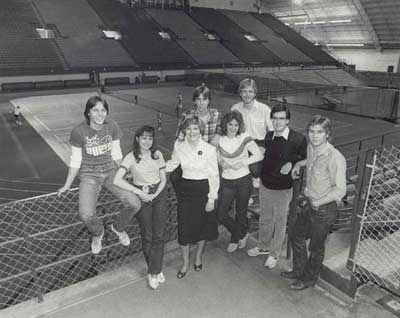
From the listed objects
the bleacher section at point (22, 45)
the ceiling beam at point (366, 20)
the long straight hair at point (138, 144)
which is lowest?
the long straight hair at point (138, 144)

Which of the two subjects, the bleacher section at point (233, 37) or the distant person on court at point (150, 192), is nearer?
the distant person on court at point (150, 192)

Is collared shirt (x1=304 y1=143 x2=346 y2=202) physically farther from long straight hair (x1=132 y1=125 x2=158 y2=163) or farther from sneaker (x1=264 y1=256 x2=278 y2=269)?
long straight hair (x1=132 y1=125 x2=158 y2=163)

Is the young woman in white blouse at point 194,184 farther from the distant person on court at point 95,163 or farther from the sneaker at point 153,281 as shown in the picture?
the distant person on court at point 95,163

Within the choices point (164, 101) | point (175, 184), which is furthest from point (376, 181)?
point (164, 101)

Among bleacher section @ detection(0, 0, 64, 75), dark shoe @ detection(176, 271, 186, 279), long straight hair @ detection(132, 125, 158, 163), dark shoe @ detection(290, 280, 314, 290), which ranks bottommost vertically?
dark shoe @ detection(176, 271, 186, 279)

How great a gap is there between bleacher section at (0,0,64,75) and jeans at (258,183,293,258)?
3000cm

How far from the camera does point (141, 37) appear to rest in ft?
123

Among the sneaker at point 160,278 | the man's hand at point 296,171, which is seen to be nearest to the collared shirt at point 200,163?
the man's hand at point 296,171

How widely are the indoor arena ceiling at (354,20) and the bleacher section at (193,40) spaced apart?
1268cm

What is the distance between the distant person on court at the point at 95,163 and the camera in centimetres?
421

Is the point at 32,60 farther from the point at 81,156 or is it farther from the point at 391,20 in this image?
the point at 391,20

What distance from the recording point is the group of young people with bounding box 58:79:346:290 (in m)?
3.99

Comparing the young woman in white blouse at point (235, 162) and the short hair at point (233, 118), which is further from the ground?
the short hair at point (233, 118)

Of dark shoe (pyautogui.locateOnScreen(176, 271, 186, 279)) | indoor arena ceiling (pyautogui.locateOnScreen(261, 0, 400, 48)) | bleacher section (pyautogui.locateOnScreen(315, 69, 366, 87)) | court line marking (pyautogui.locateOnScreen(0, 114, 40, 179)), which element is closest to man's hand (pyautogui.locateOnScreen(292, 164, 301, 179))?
dark shoe (pyautogui.locateOnScreen(176, 271, 186, 279))
